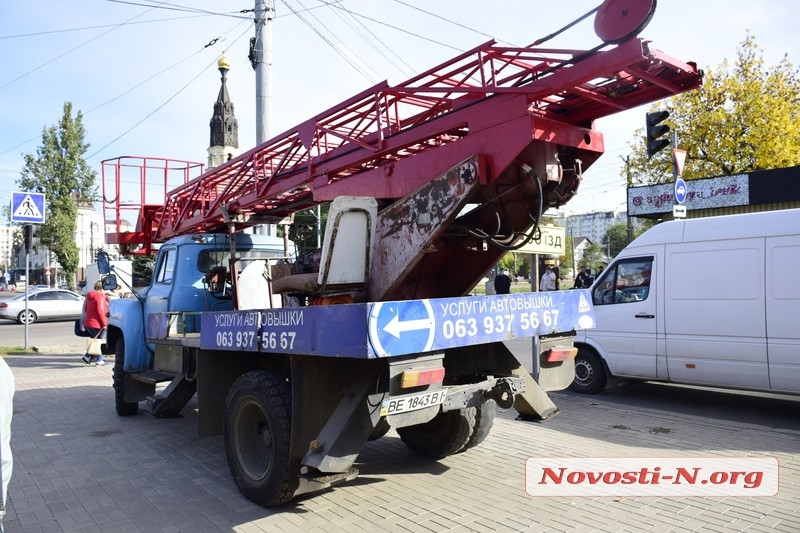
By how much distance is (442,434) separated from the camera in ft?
17.6

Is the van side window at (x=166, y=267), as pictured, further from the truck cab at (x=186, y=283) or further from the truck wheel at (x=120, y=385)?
the truck wheel at (x=120, y=385)

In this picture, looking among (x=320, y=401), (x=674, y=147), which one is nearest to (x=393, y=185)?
(x=320, y=401)

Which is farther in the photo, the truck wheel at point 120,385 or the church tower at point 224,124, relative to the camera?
the church tower at point 224,124

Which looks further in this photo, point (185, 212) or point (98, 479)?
point (185, 212)

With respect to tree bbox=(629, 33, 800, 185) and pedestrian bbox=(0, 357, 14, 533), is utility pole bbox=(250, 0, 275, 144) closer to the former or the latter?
pedestrian bbox=(0, 357, 14, 533)

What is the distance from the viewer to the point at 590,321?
16.4 feet

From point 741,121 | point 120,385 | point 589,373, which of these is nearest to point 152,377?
point 120,385

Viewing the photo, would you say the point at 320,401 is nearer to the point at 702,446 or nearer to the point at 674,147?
the point at 702,446

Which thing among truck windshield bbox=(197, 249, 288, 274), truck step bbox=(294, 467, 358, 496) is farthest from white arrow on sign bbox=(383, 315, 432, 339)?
truck windshield bbox=(197, 249, 288, 274)

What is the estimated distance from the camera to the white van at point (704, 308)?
6.47 m

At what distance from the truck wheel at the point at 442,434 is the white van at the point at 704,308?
358 centimetres

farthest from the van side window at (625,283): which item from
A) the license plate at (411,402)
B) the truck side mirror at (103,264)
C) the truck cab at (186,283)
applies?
the truck side mirror at (103,264)

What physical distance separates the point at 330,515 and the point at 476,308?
191 centimetres

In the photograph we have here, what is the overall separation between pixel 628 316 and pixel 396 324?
5.50 meters
